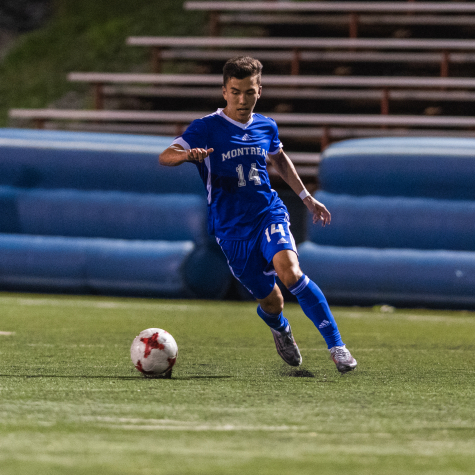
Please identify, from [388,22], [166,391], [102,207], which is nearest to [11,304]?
[102,207]

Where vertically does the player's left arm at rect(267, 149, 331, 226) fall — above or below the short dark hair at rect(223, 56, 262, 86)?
below

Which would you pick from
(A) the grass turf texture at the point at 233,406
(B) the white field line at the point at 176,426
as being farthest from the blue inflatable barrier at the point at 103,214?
(B) the white field line at the point at 176,426

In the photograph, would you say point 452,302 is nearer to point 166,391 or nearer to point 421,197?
point 421,197

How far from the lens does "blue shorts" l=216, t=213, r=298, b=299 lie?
4.45 meters

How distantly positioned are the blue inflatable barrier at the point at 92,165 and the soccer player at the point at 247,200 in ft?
13.3

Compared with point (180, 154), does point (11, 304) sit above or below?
below

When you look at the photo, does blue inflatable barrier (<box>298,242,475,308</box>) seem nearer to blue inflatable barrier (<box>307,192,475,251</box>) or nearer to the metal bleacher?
blue inflatable barrier (<box>307,192,475,251</box>)

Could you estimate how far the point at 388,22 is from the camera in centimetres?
1343

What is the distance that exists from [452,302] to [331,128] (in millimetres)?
5040

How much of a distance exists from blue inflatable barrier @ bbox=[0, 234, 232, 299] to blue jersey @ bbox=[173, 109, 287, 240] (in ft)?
12.7

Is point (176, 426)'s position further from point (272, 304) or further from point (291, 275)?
point (272, 304)

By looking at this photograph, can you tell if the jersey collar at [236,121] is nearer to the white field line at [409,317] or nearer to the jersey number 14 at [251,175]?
the jersey number 14 at [251,175]

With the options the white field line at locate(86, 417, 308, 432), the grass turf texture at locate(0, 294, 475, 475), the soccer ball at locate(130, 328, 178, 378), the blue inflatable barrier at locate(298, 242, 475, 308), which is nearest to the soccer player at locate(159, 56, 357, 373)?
the grass turf texture at locate(0, 294, 475, 475)

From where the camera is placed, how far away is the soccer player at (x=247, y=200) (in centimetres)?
443
